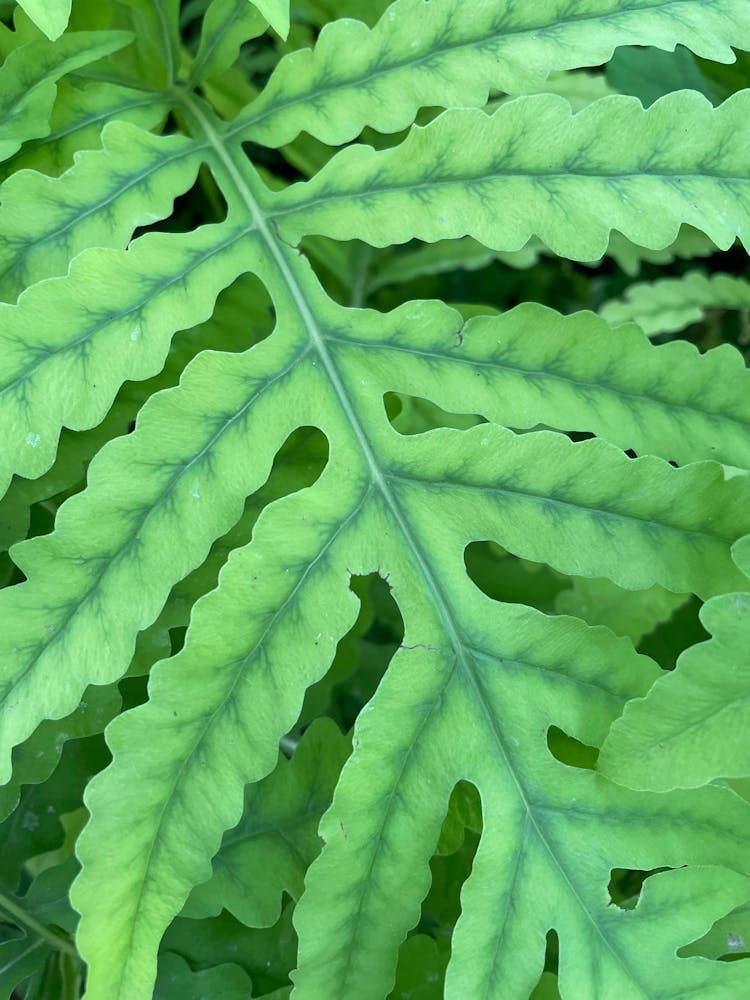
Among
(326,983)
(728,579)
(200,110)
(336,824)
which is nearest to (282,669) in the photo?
(336,824)

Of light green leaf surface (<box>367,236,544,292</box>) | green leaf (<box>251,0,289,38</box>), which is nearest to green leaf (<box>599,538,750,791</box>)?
green leaf (<box>251,0,289,38</box>)

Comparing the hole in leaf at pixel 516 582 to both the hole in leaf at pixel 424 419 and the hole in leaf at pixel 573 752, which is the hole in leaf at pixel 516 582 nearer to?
the hole in leaf at pixel 424 419

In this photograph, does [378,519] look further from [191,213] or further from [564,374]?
[191,213]

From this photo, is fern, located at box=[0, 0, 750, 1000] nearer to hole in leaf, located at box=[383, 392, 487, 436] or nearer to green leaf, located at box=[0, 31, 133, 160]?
green leaf, located at box=[0, 31, 133, 160]

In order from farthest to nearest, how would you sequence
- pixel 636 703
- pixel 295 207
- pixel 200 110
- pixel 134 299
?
1. pixel 200 110
2. pixel 295 207
3. pixel 134 299
4. pixel 636 703

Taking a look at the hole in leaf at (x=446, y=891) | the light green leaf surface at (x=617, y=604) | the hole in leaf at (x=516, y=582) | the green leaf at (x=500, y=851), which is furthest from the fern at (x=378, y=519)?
the hole in leaf at (x=516, y=582)

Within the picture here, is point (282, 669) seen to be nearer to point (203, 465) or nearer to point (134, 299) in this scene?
point (203, 465)
